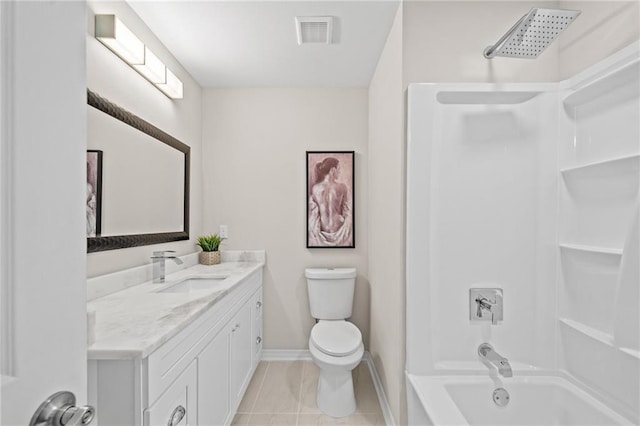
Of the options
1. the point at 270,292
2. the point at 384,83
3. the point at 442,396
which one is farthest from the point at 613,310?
the point at 270,292

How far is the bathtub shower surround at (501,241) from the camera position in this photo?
1691 millimetres

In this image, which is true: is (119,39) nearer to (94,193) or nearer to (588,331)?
(94,193)

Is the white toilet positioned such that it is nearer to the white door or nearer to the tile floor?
the tile floor

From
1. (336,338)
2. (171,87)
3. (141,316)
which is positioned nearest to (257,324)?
(336,338)

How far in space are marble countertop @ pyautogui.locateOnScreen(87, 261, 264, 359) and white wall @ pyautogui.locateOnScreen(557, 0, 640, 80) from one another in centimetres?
204

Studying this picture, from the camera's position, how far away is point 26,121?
1.54 ft

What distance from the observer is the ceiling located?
1.99 meters

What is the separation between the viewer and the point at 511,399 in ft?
5.58

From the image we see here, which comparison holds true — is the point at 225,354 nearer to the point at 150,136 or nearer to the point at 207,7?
the point at 150,136

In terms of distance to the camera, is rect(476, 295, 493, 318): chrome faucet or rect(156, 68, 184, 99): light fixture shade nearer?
rect(476, 295, 493, 318): chrome faucet

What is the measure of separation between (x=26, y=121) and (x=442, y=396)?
170cm

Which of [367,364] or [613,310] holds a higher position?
[613,310]

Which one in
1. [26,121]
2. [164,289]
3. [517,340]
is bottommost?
[517,340]

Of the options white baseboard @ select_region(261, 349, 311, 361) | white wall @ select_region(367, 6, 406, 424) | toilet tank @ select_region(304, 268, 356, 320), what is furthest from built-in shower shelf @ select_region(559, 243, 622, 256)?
white baseboard @ select_region(261, 349, 311, 361)
